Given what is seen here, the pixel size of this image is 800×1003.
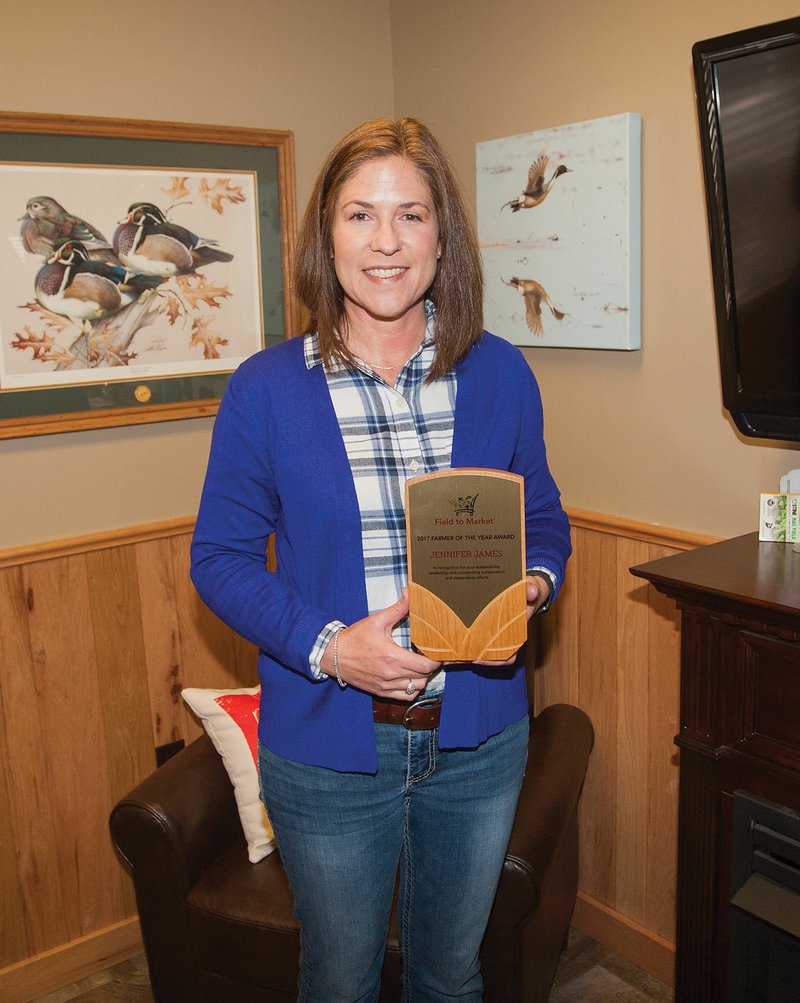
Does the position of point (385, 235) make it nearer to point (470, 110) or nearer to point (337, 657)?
point (337, 657)

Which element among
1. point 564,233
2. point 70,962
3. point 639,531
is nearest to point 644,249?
point 564,233

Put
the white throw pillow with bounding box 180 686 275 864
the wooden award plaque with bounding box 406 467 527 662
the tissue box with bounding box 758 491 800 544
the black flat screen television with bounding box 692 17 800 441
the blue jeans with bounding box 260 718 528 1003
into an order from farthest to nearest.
A: the white throw pillow with bounding box 180 686 275 864, the tissue box with bounding box 758 491 800 544, the black flat screen television with bounding box 692 17 800 441, the blue jeans with bounding box 260 718 528 1003, the wooden award plaque with bounding box 406 467 527 662

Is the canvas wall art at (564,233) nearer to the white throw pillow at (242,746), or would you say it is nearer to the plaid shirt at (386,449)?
the plaid shirt at (386,449)

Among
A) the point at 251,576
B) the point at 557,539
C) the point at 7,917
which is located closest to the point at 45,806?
the point at 7,917

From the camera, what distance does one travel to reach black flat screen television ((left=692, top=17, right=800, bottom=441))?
1.66 m

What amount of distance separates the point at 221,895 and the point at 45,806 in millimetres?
619

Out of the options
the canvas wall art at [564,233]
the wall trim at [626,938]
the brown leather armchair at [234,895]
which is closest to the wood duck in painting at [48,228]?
the canvas wall art at [564,233]

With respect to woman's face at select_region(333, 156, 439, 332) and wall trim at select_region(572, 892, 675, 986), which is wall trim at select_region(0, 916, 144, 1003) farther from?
woman's face at select_region(333, 156, 439, 332)

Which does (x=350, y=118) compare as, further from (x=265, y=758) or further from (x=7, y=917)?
(x=7, y=917)

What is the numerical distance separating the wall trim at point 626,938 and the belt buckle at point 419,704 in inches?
52.3

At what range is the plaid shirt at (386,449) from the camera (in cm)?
143

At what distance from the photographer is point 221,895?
203cm

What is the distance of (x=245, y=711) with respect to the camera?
221cm

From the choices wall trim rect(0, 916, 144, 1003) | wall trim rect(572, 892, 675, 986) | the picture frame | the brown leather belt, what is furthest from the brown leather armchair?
the picture frame
